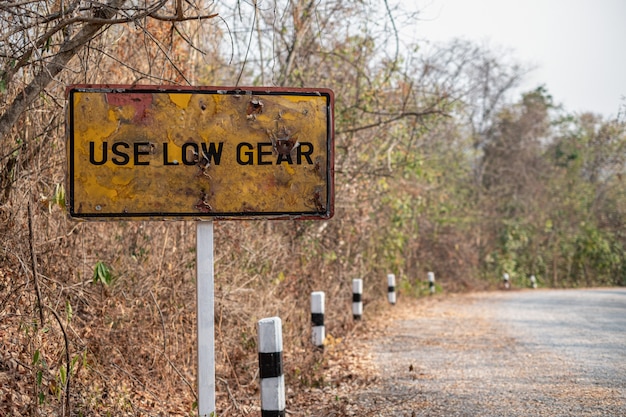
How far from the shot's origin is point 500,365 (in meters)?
9.68

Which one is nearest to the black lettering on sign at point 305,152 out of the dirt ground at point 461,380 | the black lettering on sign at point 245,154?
the black lettering on sign at point 245,154

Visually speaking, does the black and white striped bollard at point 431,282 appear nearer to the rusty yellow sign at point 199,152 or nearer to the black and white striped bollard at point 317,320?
the black and white striped bollard at point 317,320

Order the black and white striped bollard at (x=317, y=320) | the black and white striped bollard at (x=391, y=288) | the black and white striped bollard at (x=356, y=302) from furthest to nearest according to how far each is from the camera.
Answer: the black and white striped bollard at (x=391, y=288), the black and white striped bollard at (x=356, y=302), the black and white striped bollard at (x=317, y=320)

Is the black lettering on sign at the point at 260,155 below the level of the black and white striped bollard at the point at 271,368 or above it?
above

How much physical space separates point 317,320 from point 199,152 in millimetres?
6024

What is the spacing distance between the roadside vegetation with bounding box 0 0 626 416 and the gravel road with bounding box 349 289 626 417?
1.06 meters

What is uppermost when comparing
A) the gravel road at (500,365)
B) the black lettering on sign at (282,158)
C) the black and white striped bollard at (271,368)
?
the black lettering on sign at (282,158)

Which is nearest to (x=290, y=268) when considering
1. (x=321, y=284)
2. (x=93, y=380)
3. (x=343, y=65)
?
(x=321, y=284)

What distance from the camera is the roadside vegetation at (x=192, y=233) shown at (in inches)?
240

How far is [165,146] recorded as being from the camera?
4.88m

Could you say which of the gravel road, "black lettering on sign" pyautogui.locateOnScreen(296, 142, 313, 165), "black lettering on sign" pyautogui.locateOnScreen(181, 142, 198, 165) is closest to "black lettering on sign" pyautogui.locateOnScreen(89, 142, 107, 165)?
"black lettering on sign" pyautogui.locateOnScreen(181, 142, 198, 165)

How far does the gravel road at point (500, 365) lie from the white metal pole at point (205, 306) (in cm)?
257

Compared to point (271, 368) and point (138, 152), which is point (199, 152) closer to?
point (138, 152)

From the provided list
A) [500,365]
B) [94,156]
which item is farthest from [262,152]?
[500,365]
